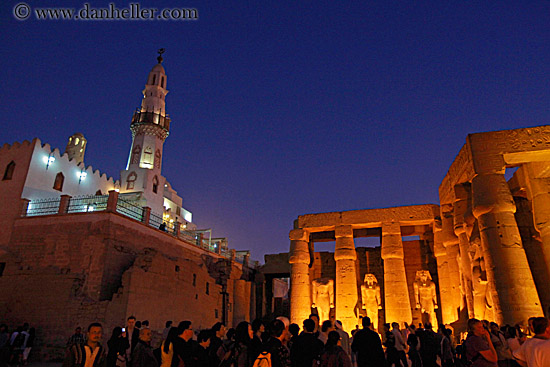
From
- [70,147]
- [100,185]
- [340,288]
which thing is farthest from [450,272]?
[70,147]

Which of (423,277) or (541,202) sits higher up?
(541,202)

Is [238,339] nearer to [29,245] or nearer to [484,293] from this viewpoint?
[484,293]

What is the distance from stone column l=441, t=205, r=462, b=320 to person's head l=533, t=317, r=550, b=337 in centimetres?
1136

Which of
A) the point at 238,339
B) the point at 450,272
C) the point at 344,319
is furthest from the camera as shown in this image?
the point at 344,319

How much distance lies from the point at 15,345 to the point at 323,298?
11093 mm

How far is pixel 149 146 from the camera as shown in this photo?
3092 cm

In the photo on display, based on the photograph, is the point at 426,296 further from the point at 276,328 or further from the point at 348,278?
the point at 276,328

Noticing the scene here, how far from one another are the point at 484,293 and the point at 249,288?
14578 mm

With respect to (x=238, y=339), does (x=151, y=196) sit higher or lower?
higher

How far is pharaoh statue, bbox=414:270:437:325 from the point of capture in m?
15.7

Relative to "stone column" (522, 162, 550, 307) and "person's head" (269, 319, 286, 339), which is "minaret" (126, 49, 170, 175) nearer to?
"stone column" (522, 162, 550, 307)

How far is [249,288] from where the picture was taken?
23469 mm

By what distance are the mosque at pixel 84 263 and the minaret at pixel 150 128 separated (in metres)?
8.05

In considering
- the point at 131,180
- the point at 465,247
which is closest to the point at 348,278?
the point at 465,247
